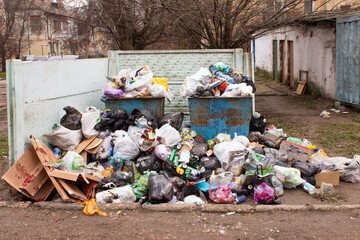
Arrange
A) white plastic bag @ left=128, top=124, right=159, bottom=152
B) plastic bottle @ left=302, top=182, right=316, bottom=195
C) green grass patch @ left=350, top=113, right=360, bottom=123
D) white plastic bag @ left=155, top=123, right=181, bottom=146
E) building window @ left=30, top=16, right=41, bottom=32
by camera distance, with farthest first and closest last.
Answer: building window @ left=30, top=16, right=41, bottom=32 → green grass patch @ left=350, top=113, right=360, bottom=123 → white plastic bag @ left=155, top=123, right=181, bottom=146 → white plastic bag @ left=128, top=124, right=159, bottom=152 → plastic bottle @ left=302, top=182, right=316, bottom=195

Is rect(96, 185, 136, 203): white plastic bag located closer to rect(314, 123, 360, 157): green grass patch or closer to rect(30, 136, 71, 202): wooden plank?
rect(30, 136, 71, 202): wooden plank

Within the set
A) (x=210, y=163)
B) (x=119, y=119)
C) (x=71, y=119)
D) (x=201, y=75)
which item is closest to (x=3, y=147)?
(x=71, y=119)

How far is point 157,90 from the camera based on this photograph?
6.53 metres

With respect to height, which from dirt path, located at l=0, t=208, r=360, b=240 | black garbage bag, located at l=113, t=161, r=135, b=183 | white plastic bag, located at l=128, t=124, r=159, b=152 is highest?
white plastic bag, located at l=128, t=124, r=159, b=152

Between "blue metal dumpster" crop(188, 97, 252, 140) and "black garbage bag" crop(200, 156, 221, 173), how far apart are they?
837 millimetres

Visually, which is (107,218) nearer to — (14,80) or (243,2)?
(14,80)

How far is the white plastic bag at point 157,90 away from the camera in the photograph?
257 inches

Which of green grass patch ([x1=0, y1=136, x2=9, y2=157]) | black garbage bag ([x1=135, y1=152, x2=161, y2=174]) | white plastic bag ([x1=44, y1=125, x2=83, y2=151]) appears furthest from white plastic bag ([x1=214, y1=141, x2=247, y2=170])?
green grass patch ([x1=0, y1=136, x2=9, y2=157])

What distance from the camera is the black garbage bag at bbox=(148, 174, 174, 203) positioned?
4701mm

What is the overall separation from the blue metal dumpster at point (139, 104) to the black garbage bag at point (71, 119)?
685 millimetres

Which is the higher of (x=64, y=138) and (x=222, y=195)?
(x=64, y=138)

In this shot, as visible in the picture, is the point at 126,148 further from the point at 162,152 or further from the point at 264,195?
the point at 264,195

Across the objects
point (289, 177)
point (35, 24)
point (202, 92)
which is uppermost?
point (35, 24)

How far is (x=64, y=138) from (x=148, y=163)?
126 cm
